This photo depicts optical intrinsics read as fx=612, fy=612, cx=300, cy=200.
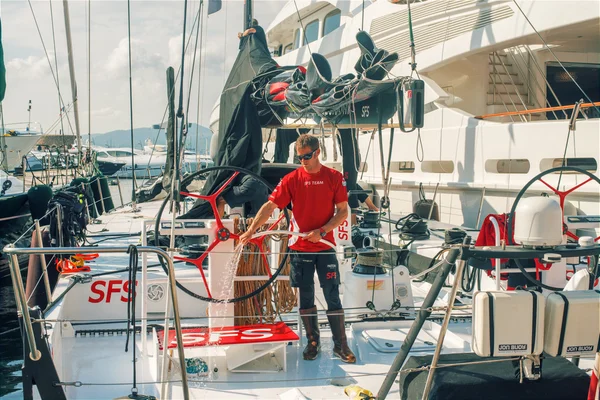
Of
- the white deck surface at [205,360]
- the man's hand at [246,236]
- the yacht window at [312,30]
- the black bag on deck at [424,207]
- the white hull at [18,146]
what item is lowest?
the white deck surface at [205,360]

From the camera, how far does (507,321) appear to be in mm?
2619

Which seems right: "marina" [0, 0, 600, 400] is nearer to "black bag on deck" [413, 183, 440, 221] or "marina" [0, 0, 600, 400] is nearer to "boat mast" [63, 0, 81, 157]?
"black bag on deck" [413, 183, 440, 221]

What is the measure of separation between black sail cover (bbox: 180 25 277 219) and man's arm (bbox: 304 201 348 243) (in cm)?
202

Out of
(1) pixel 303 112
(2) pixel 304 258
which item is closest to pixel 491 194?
(1) pixel 303 112

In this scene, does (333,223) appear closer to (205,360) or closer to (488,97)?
(205,360)

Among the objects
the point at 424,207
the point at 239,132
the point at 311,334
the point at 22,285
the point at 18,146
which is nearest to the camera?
the point at 22,285

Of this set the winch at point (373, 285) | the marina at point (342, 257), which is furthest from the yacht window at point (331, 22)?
the winch at point (373, 285)

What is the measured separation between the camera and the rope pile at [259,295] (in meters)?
4.47

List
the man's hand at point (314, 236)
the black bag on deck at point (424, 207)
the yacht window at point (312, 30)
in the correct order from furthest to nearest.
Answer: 1. the yacht window at point (312, 30)
2. the black bag on deck at point (424, 207)
3. the man's hand at point (314, 236)

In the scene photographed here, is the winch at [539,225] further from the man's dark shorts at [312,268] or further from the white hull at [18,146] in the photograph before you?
the white hull at [18,146]

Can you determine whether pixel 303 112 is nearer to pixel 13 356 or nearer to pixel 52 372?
pixel 52 372

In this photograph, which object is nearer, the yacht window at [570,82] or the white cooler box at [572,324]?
the white cooler box at [572,324]

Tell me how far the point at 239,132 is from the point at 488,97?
6.63 metres

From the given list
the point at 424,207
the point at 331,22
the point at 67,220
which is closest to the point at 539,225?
the point at 67,220
